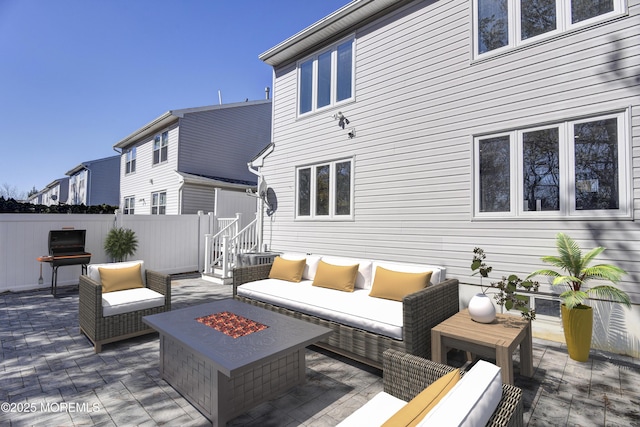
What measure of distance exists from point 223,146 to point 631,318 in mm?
12924

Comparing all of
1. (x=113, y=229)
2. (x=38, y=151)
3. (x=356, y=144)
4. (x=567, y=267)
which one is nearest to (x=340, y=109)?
(x=356, y=144)

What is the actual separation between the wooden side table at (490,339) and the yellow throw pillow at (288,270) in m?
2.47

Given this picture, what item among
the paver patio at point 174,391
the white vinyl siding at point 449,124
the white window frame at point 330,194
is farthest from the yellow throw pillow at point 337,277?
the white window frame at point 330,194

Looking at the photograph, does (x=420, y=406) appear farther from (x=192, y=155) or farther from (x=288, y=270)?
(x=192, y=155)

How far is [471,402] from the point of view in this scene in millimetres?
1143

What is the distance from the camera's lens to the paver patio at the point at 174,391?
2.40 metres

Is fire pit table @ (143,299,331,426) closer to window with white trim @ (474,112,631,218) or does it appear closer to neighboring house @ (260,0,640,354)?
neighboring house @ (260,0,640,354)

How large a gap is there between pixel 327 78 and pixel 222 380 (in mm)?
6361

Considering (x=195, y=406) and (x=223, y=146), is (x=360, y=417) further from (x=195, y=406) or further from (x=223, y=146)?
(x=223, y=146)

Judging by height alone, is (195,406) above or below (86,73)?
below

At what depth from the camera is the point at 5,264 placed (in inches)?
250

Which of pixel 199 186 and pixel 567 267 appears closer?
pixel 567 267

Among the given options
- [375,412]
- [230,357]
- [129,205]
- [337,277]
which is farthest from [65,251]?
[129,205]

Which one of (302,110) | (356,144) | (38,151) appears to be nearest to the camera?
(356,144)
